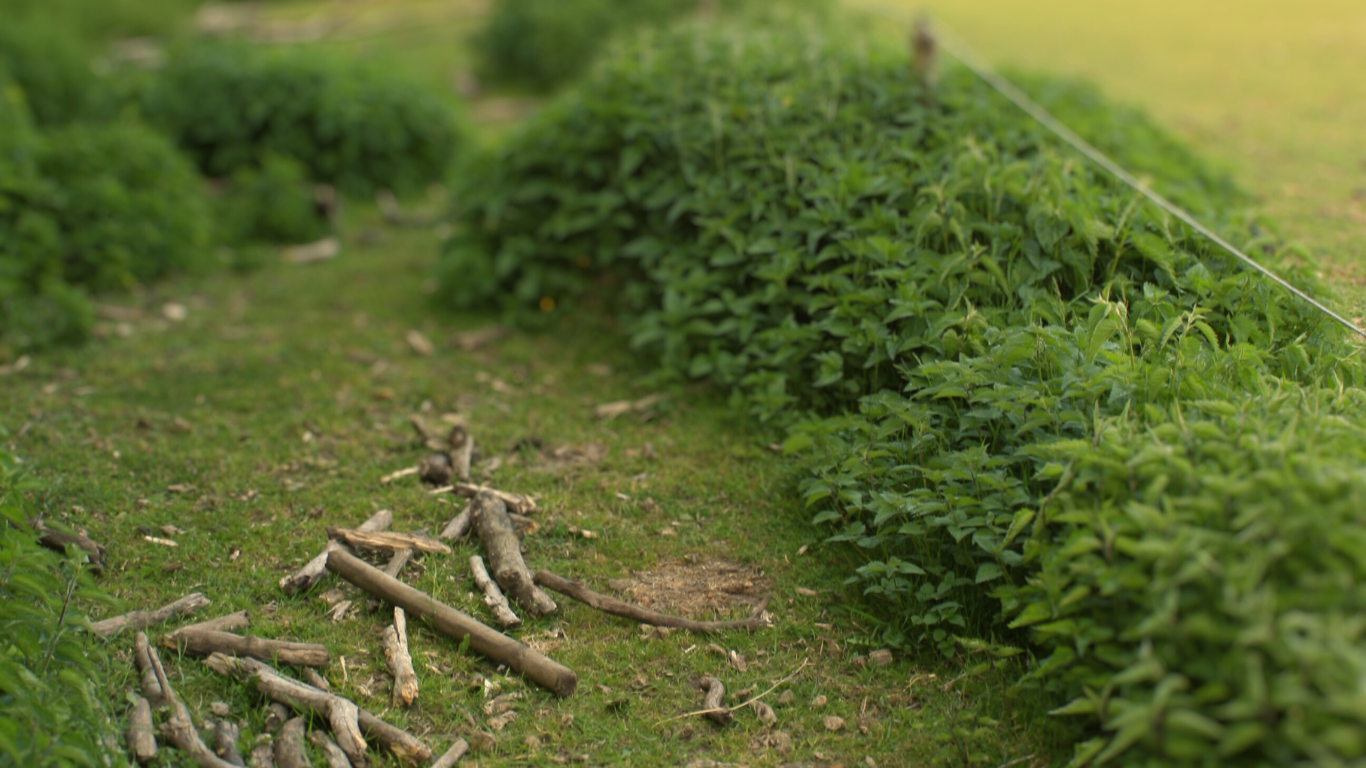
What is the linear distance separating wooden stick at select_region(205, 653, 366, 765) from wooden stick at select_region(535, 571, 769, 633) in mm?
857

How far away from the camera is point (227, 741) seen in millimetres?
2941

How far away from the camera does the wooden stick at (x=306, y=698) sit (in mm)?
2990

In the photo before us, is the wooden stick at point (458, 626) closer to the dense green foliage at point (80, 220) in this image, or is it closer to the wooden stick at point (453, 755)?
the wooden stick at point (453, 755)

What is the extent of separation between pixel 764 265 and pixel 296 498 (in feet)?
7.45

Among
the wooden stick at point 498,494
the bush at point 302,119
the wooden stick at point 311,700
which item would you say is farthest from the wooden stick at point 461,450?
the bush at point 302,119

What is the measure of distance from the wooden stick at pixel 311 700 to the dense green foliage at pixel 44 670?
37 cm

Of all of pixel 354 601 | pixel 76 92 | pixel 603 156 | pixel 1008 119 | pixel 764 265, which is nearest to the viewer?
pixel 354 601

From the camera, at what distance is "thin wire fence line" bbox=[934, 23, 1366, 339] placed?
3838 millimetres

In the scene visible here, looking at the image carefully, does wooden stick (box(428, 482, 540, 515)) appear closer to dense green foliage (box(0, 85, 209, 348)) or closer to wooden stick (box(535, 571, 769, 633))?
wooden stick (box(535, 571, 769, 633))

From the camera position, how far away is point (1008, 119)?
559 cm

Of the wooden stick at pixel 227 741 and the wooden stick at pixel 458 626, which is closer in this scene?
the wooden stick at pixel 227 741

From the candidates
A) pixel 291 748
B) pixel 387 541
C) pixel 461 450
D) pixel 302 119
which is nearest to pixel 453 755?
pixel 291 748

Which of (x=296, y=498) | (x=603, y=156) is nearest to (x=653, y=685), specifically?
(x=296, y=498)

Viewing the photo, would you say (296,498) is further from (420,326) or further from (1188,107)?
(1188,107)
